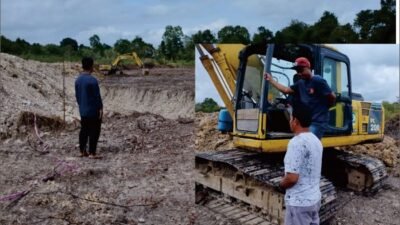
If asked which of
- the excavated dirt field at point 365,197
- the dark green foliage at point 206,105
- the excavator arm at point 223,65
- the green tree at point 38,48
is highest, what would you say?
the green tree at point 38,48

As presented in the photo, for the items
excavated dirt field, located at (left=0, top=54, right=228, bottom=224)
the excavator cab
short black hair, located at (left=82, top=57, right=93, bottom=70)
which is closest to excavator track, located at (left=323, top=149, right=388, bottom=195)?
the excavator cab

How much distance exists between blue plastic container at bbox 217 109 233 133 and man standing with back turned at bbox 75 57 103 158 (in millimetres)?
1277

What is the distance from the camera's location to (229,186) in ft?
12.7

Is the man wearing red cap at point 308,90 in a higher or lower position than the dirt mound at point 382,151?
higher

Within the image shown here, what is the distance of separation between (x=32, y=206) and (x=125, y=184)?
76 cm

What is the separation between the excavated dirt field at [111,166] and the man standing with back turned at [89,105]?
0.63 feet

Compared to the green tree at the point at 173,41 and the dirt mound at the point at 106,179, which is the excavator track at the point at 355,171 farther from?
the green tree at the point at 173,41

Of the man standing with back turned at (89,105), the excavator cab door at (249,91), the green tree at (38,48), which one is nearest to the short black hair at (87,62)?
the man standing with back turned at (89,105)

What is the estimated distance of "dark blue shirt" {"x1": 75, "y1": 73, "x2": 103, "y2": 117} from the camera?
171 inches

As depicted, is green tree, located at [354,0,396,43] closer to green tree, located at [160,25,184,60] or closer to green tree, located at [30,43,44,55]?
green tree, located at [160,25,184,60]

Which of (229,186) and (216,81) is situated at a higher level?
(216,81)

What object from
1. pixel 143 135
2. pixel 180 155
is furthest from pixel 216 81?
pixel 143 135

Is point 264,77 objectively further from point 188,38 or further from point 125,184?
point 125,184

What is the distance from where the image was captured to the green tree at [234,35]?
132 inches
